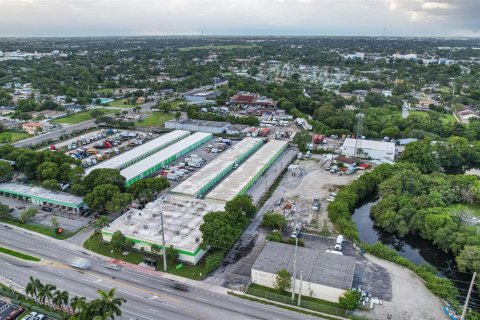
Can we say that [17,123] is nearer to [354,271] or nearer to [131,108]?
[131,108]

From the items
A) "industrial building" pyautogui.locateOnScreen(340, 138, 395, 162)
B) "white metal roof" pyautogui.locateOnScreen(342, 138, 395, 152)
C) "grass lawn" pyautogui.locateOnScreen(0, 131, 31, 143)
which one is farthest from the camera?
"grass lawn" pyautogui.locateOnScreen(0, 131, 31, 143)

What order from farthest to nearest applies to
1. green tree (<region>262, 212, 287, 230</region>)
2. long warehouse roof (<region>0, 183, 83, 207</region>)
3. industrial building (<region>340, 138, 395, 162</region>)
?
industrial building (<region>340, 138, 395, 162</region>)
long warehouse roof (<region>0, 183, 83, 207</region>)
green tree (<region>262, 212, 287, 230</region>)

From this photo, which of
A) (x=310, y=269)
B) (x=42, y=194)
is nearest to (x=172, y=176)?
(x=42, y=194)

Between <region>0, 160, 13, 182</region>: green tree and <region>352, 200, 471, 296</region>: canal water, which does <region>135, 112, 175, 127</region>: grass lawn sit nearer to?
<region>0, 160, 13, 182</region>: green tree

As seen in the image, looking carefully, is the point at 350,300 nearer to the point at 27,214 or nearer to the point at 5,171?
the point at 27,214

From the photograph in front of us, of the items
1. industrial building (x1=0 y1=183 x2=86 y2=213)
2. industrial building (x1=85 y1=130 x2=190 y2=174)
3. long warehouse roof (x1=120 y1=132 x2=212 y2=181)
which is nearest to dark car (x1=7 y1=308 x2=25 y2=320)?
industrial building (x1=0 y1=183 x2=86 y2=213)

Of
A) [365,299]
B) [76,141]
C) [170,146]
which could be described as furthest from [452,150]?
[76,141]

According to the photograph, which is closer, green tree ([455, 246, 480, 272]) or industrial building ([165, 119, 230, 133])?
green tree ([455, 246, 480, 272])
